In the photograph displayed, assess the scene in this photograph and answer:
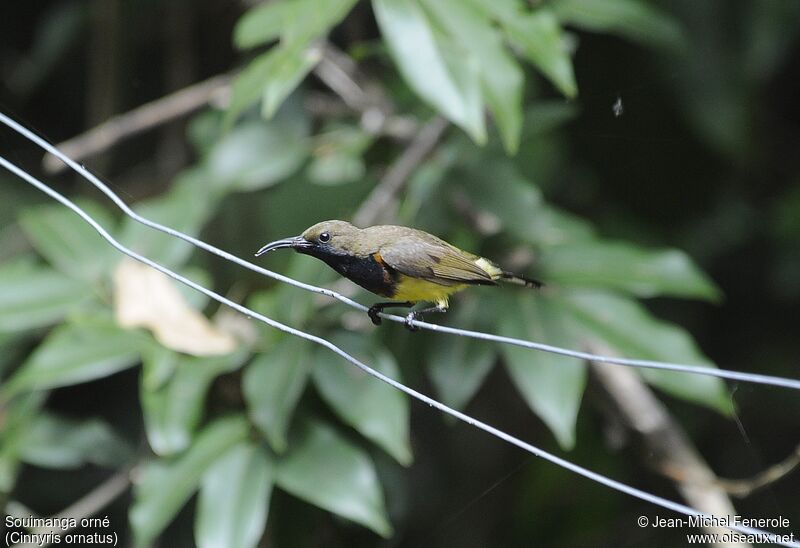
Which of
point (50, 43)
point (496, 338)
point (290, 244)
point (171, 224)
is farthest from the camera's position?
point (50, 43)

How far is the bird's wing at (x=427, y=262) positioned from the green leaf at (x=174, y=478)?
82 centimetres

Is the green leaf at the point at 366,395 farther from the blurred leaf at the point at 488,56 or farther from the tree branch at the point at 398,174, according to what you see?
the blurred leaf at the point at 488,56

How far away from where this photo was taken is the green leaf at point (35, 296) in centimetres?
229

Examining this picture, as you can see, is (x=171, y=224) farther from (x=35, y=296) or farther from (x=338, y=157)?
(x=338, y=157)

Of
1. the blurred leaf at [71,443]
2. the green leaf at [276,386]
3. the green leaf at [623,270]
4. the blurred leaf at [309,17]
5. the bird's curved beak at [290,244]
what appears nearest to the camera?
the bird's curved beak at [290,244]

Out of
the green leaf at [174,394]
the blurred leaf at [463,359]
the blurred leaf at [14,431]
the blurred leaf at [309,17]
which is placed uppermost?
the blurred leaf at [309,17]

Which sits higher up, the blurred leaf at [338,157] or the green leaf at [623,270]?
the blurred leaf at [338,157]

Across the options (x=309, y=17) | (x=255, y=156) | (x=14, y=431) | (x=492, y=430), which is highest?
(x=309, y=17)

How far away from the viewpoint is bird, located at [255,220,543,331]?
147cm

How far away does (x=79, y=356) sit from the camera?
7.18 feet

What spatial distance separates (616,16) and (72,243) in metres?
1.67

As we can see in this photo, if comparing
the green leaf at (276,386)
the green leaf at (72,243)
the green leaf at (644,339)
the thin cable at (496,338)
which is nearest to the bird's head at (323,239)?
the thin cable at (496,338)

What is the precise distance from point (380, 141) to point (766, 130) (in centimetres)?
187

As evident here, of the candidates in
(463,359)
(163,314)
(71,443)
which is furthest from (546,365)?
(71,443)
